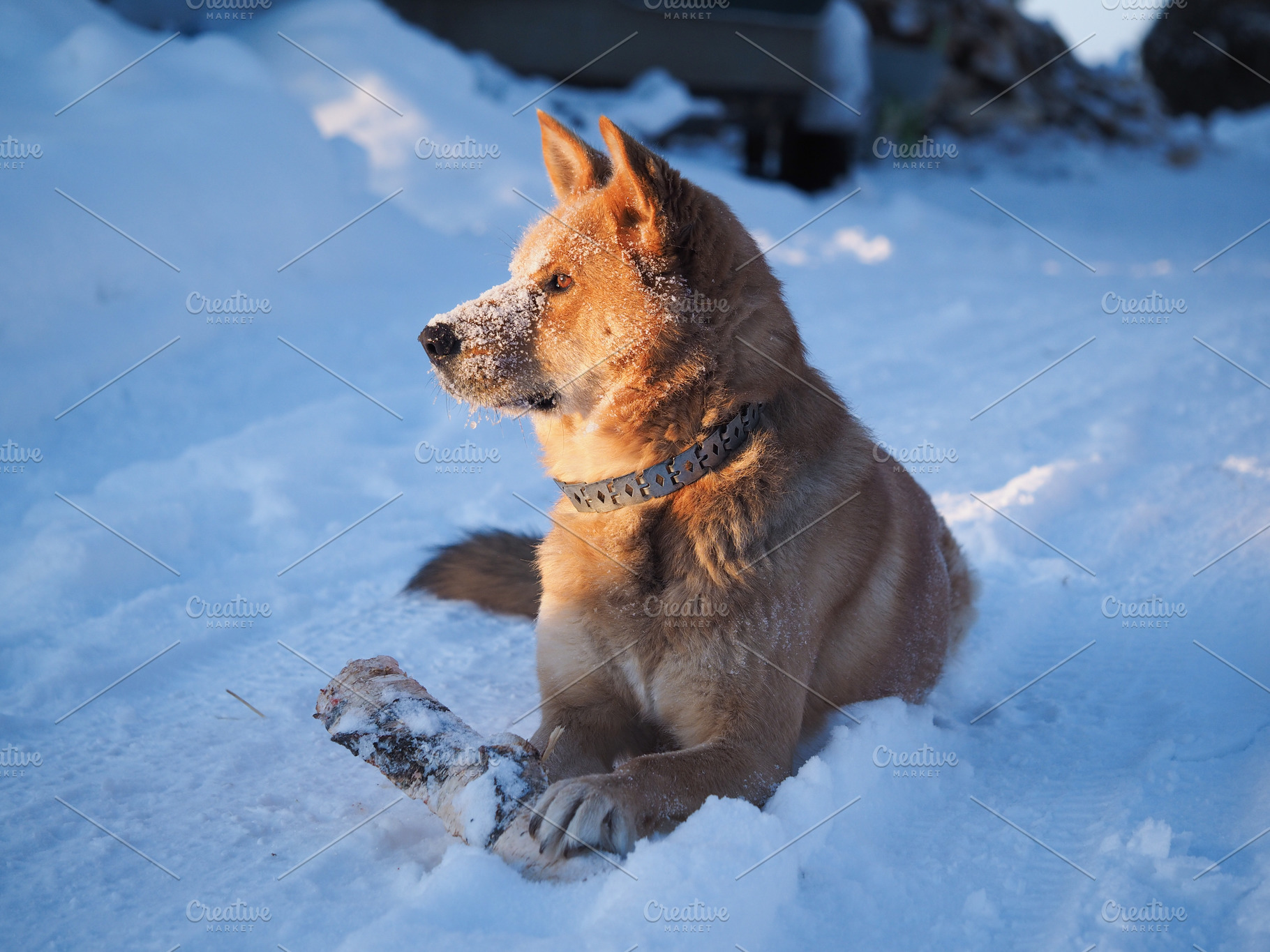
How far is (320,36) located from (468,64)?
6.76 feet

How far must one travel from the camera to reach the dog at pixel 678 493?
2344 millimetres

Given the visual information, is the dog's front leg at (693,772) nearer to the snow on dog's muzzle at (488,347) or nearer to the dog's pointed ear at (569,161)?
the snow on dog's muzzle at (488,347)

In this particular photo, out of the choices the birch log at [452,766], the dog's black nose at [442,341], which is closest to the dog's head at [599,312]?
the dog's black nose at [442,341]

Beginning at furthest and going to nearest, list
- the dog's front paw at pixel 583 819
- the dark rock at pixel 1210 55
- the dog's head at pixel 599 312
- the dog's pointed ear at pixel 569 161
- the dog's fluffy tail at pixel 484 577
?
the dark rock at pixel 1210 55 < the dog's fluffy tail at pixel 484 577 < the dog's pointed ear at pixel 569 161 < the dog's head at pixel 599 312 < the dog's front paw at pixel 583 819

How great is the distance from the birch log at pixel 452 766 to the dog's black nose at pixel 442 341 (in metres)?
0.96

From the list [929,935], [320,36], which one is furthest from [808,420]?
[320,36]

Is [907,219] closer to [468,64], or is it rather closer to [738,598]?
[468,64]

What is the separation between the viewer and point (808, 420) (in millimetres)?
2582

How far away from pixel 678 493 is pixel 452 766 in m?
0.92

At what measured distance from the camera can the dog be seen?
234cm

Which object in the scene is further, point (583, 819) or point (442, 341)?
point (442, 341)

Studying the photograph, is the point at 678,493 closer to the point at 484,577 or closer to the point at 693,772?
the point at 693,772

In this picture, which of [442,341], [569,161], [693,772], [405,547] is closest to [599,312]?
[442,341]

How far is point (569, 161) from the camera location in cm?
297
